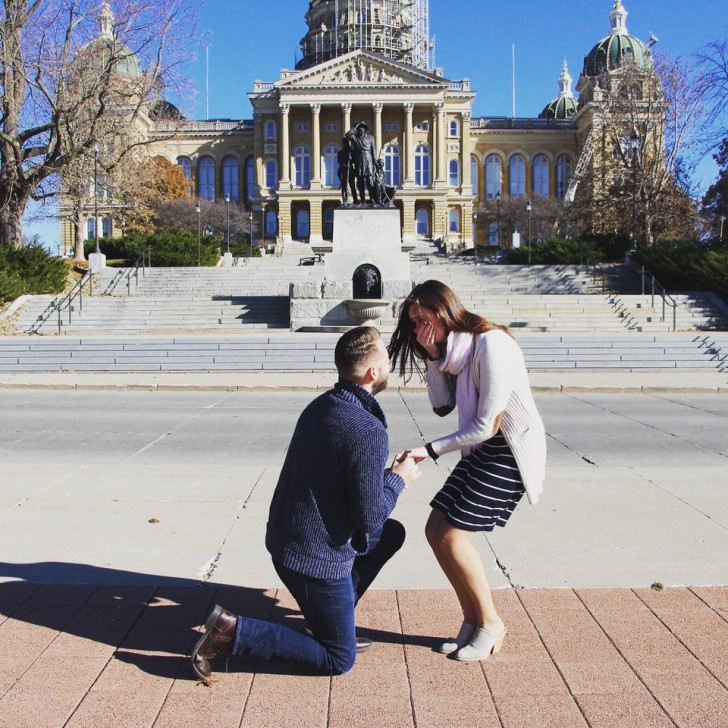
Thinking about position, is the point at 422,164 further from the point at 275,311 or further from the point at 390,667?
the point at 390,667

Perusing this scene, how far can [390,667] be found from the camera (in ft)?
11.7

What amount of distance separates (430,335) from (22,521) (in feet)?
11.9

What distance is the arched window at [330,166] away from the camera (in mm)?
85625

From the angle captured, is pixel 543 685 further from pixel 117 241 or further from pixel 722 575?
pixel 117 241

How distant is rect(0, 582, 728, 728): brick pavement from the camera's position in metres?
3.14

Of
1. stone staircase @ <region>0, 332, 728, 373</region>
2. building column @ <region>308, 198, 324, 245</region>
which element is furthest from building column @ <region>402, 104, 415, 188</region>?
stone staircase @ <region>0, 332, 728, 373</region>

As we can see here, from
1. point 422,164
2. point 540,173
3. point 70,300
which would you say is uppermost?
point 540,173

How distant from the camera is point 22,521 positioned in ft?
19.3

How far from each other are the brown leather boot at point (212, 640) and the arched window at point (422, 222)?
81827 millimetres

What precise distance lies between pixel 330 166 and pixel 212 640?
281 feet

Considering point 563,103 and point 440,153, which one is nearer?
point 440,153

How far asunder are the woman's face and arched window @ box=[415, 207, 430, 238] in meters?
81.2

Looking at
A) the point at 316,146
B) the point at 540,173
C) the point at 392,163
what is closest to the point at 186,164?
the point at 316,146

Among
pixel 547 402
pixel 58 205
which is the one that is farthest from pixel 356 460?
pixel 58 205
